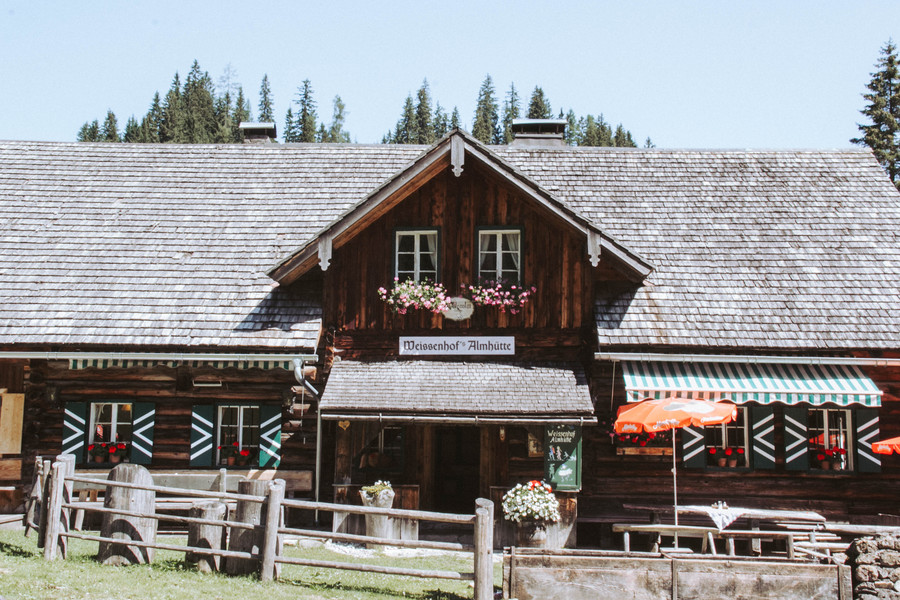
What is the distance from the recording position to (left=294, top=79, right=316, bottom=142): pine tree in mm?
89375

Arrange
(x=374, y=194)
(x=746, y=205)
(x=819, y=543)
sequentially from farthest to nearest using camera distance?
1. (x=746, y=205)
2. (x=374, y=194)
3. (x=819, y=543)

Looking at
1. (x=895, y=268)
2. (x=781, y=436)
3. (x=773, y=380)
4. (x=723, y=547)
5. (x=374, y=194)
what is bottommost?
(x=723, y=547)

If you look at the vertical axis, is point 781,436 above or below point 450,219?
below

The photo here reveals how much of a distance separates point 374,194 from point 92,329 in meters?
5.61

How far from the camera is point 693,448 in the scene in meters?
13.7

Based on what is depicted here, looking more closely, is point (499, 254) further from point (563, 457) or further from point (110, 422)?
point (110, 422)

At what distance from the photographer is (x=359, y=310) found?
1425 cm

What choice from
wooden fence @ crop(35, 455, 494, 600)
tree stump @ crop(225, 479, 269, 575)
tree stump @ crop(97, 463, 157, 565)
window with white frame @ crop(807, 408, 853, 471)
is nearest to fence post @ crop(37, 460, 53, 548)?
wooden fence @ crop(35, 455, 494, 600)

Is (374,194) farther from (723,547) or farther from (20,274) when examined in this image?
(723,547)

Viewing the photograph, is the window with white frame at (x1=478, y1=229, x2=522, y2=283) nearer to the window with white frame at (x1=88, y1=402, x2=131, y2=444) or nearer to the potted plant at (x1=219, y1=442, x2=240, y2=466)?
the potted plant at (x1=219, y1=442, x2=240, y2=466)

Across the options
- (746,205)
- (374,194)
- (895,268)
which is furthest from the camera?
(746,205)

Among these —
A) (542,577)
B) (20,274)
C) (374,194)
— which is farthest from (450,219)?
(20,274)

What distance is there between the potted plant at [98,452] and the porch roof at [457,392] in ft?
14.2

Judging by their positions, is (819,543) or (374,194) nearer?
(819,543)
